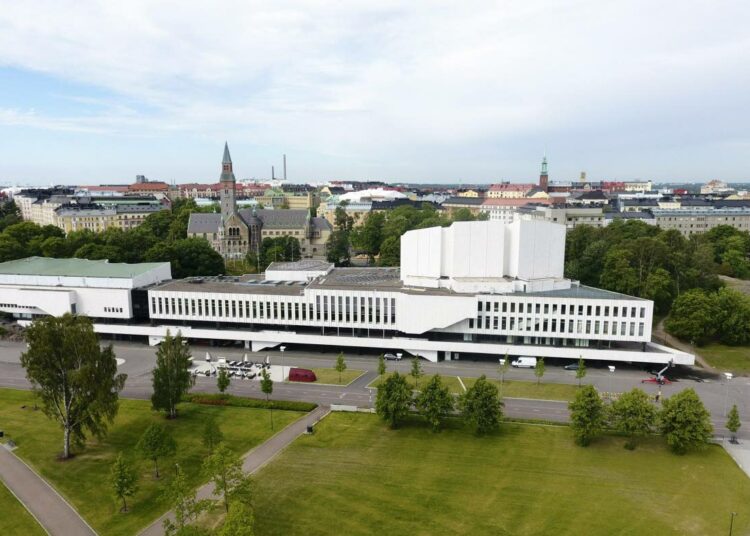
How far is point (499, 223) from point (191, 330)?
47.0 meters

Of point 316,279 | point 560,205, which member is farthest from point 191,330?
point 560,205

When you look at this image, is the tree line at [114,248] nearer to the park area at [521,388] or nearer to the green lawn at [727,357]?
the park area at [521,388]

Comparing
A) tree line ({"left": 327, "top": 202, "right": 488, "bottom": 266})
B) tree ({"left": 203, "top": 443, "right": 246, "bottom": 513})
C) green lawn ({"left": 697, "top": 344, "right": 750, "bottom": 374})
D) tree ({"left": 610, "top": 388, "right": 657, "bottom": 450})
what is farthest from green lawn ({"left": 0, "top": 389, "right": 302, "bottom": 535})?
tree line ({"left": 327, "top": 202, "right": 488, "bottom": 266})

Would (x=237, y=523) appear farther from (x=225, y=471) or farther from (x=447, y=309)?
(x=447, y=309)

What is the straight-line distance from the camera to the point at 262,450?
46.9 meters

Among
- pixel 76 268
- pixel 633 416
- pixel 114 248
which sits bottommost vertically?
pixel 633 416

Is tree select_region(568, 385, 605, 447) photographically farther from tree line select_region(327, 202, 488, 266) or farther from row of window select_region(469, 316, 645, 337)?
tree line select_region(327, 202, 488, 266)

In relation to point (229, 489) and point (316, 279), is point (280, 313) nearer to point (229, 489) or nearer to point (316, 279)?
point (316, 279)

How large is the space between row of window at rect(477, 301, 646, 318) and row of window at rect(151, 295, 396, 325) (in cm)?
1325

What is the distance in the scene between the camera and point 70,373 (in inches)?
1757

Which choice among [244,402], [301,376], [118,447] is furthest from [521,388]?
[118,447]

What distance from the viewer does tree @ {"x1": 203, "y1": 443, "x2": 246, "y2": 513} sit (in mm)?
35531

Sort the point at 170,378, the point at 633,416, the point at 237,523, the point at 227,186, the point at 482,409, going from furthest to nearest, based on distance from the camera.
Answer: the point at 227,186, the point at 170,378, the point at 482,409, the point at 633,416, the point at 237,523

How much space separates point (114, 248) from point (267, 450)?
80.3 m
